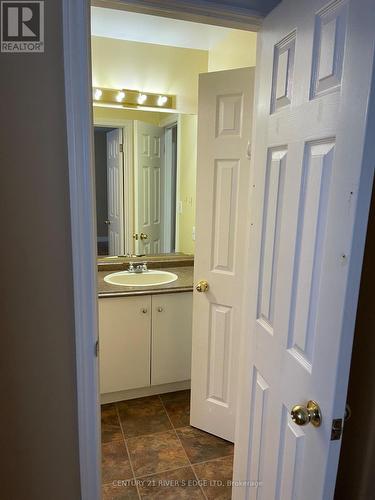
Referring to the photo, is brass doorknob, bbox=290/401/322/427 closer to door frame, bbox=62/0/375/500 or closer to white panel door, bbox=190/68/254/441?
door frame, bbox=62/0/375/500

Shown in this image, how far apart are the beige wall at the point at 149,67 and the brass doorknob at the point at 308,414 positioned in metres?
2.25

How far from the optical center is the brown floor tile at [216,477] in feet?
5.51

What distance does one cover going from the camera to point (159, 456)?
Result: 1900mm

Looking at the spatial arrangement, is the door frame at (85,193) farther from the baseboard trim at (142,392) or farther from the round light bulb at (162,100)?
the round light bulb at (162,100)

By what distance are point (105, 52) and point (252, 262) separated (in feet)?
6.23

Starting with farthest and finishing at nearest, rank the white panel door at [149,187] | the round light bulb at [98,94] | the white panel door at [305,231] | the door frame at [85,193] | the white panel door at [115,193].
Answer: the white panel door at [149,187], the white panel door at [115,193], the round light bulb at [98,94], the door frame at [85,193], the white panel door at [305,231]

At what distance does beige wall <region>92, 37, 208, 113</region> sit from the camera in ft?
7.75

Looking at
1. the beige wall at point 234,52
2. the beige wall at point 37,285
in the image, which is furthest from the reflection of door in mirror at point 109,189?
the beige wall at point 37,285

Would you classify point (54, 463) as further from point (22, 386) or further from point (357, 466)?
point (357, 466)

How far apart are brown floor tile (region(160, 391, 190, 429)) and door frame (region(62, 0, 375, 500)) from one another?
99cm

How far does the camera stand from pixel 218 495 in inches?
65.9

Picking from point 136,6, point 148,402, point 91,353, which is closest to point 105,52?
point 136,6

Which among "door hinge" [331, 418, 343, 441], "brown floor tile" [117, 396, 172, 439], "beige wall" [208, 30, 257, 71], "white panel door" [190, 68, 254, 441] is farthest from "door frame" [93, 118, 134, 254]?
"door hinge" [331, 418, 343, 441]

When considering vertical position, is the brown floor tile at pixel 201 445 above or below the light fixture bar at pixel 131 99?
below
